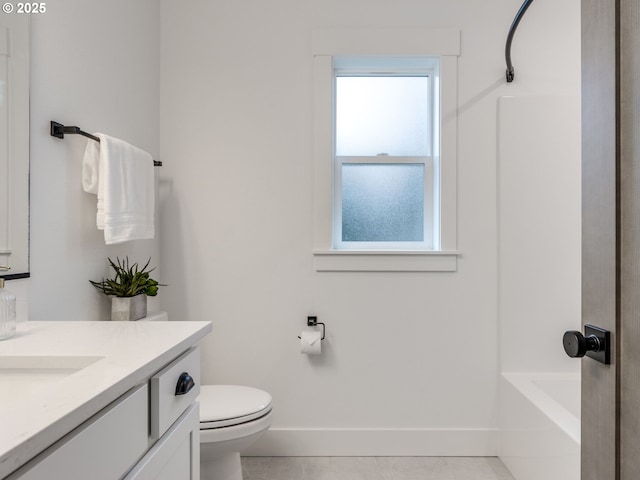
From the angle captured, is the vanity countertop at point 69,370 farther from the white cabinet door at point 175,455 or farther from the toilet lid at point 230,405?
the toilet lid at point 230,405

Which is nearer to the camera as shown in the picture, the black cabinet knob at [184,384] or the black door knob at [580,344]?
the black door knob at [580,344]

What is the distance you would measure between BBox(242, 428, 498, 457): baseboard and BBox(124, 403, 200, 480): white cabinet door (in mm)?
1110

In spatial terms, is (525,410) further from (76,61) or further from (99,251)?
(76,61)

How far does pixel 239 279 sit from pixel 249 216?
0.32m

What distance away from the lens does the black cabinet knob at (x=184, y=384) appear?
0.93m

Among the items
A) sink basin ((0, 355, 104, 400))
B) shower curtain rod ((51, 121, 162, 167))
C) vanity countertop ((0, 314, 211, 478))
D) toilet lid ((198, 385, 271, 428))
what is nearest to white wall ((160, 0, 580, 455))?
toilet lid ((198, 385, 271, 428))

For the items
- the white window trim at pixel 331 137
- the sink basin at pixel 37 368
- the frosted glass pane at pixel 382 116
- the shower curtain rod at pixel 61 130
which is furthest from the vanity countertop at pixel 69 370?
the frosted glass pane at pixel 382 116

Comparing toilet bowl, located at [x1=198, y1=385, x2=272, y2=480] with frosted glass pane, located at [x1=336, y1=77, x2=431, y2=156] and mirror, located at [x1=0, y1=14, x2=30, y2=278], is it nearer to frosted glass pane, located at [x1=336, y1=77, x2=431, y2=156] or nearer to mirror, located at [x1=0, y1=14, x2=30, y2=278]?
mirror, located at [x1=0, y1=14, x2=30, y2=278]

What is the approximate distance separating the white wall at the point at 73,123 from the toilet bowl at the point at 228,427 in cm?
57

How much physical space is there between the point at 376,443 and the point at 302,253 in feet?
3.30

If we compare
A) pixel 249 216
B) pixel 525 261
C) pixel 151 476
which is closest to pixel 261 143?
pixel 249 216

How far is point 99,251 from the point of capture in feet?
5.28

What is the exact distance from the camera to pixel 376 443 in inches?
82.5

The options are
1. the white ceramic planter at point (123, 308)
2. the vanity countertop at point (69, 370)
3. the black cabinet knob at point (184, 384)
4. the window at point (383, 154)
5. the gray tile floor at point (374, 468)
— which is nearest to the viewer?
the vanity countertop at point (69, 370)
